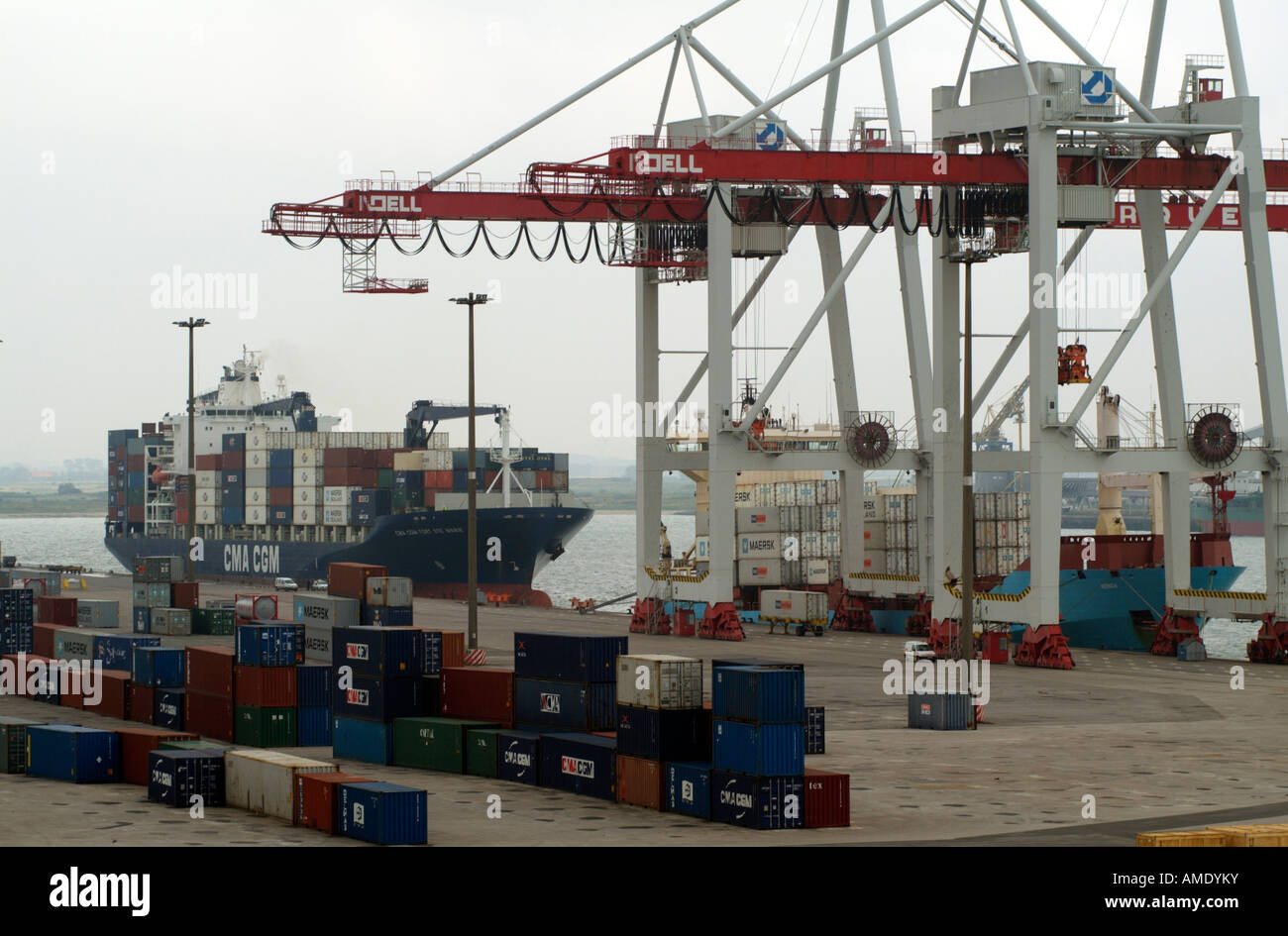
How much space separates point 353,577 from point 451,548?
5627 cm

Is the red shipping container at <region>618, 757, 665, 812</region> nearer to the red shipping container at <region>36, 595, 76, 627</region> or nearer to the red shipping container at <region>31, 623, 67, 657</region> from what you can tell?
the red shipping container at <region>31, 623, 67, 657</region>

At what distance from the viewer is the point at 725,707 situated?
2861 cm

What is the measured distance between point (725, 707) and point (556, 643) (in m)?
6.39

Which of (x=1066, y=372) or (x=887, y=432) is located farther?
(x=887, y=432)

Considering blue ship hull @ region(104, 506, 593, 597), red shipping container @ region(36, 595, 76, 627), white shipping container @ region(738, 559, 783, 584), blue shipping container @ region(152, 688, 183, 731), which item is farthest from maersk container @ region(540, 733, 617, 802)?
blue ship hull @ region(104, 506, 593, 597)

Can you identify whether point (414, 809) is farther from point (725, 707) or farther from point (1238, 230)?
point (1238, 230)

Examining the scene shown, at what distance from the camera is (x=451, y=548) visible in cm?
11131

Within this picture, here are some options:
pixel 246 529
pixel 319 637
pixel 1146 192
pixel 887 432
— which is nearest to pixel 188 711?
pixel 319 637

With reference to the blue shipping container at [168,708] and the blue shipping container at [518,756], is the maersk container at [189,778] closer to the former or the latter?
the blue shipping container at [518,756]

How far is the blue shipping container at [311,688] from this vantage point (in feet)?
128

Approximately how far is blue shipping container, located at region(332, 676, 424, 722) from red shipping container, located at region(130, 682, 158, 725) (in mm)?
8543

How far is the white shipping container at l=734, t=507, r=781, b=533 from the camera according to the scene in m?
83.9

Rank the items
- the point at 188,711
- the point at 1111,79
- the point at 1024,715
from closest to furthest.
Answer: the point at 188,711, the point at 1024,715, the point at 1111,79

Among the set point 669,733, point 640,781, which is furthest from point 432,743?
point 669,733
